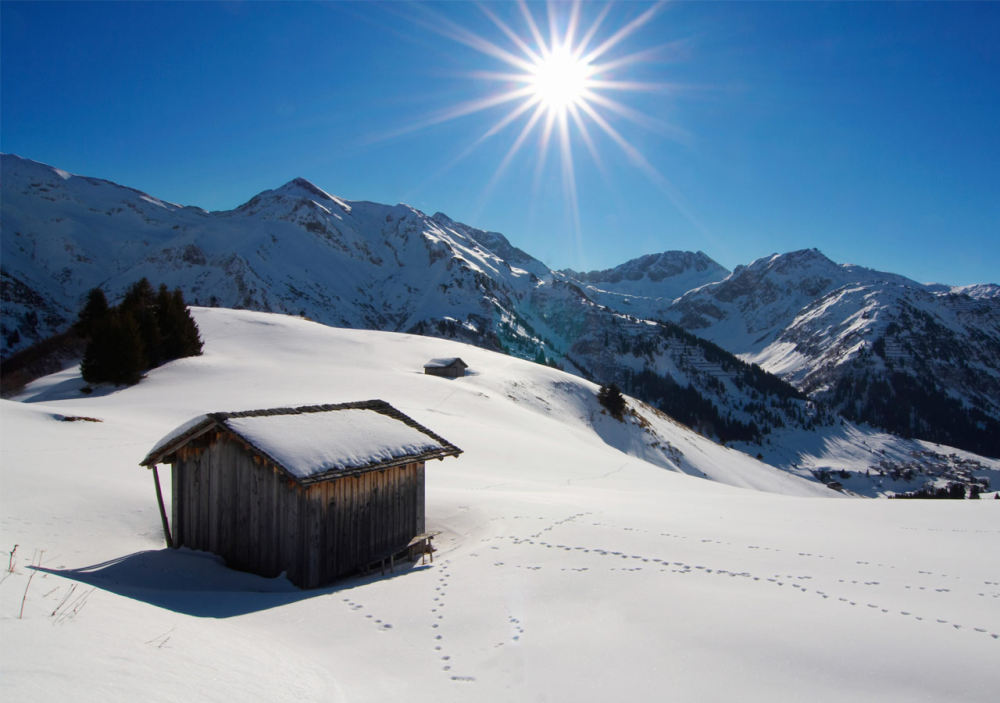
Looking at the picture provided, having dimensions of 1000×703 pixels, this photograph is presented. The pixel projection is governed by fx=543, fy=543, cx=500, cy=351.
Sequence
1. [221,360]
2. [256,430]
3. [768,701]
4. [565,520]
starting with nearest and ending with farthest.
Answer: [768,701]
[256,430]
[565,520]
[221,360]

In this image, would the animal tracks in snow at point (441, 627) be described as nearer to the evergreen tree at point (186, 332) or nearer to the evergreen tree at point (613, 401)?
the evergreen tree at point (186, 332)

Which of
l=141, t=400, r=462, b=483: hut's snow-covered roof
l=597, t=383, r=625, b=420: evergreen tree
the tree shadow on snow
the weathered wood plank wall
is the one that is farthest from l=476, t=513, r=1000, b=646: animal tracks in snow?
l=597, t=383, r=625, b=420: evergreen tree

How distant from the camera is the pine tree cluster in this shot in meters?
41.0

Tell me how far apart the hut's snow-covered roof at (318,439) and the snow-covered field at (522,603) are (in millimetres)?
2702

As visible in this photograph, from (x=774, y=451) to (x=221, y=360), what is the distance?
7273 inches

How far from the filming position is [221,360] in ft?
167

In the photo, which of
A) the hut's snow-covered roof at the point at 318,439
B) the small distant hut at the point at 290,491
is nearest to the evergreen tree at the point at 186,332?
the small distant hut at the point at 290,491

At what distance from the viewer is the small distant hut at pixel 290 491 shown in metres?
12.6

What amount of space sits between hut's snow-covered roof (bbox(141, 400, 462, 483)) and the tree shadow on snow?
247cm

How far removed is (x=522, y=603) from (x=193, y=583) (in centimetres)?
765

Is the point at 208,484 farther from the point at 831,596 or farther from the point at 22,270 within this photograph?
the point at 22,270

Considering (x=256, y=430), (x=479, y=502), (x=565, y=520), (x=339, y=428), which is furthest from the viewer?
(x=479, y=502)

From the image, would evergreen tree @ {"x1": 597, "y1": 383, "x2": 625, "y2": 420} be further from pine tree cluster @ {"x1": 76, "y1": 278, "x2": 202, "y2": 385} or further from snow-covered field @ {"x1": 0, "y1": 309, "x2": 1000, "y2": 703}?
pine tree cluster @ {"x1": 76, "y1": 278, "x2": 202, "y2": 385}

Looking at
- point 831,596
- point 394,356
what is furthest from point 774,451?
point 831,596
